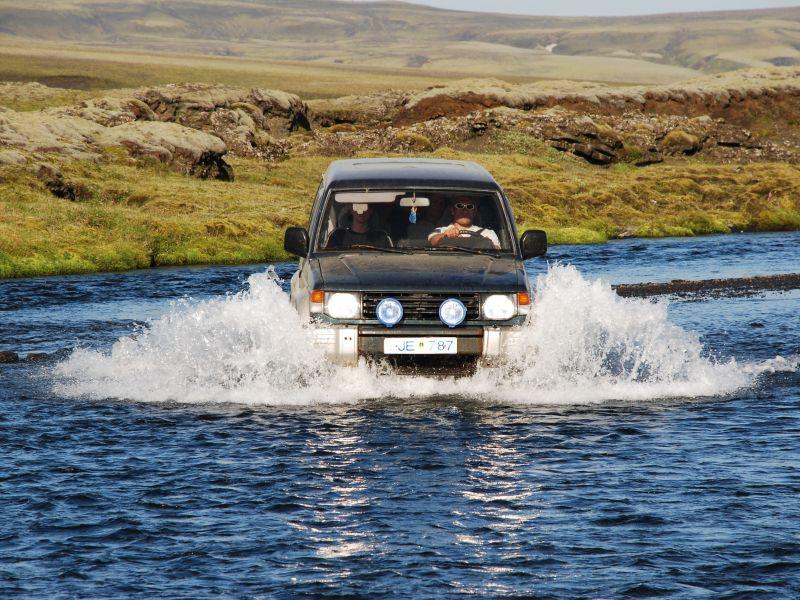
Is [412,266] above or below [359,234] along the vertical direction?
below

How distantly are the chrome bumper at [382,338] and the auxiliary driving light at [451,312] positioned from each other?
0.09 metres

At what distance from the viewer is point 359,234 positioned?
12688mm

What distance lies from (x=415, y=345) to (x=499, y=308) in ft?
2.85

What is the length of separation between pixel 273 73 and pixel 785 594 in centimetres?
15649

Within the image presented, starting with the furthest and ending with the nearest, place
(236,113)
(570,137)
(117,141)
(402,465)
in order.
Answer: (236,113) → (570,137) → (117,141) → (402,465)

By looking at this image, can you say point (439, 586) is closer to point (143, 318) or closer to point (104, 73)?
point (143, 318)

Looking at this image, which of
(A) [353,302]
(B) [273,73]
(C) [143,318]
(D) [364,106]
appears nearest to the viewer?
(A) [353,302]

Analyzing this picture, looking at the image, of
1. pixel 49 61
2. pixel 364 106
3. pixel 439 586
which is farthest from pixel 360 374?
pixel 49 61

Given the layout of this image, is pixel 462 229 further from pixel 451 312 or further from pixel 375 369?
pixel 375 369

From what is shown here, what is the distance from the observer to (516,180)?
151ft

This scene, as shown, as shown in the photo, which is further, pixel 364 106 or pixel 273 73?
pixel 273 73

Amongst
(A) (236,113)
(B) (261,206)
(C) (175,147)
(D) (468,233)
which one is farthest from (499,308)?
(A) (236,113)

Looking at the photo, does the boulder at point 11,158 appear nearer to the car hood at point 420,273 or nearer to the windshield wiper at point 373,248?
the windshield wiper at point 373,248

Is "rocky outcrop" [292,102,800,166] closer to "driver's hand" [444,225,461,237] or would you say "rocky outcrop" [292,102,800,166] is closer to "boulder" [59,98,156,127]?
"boulder" [59,98,156,127]
